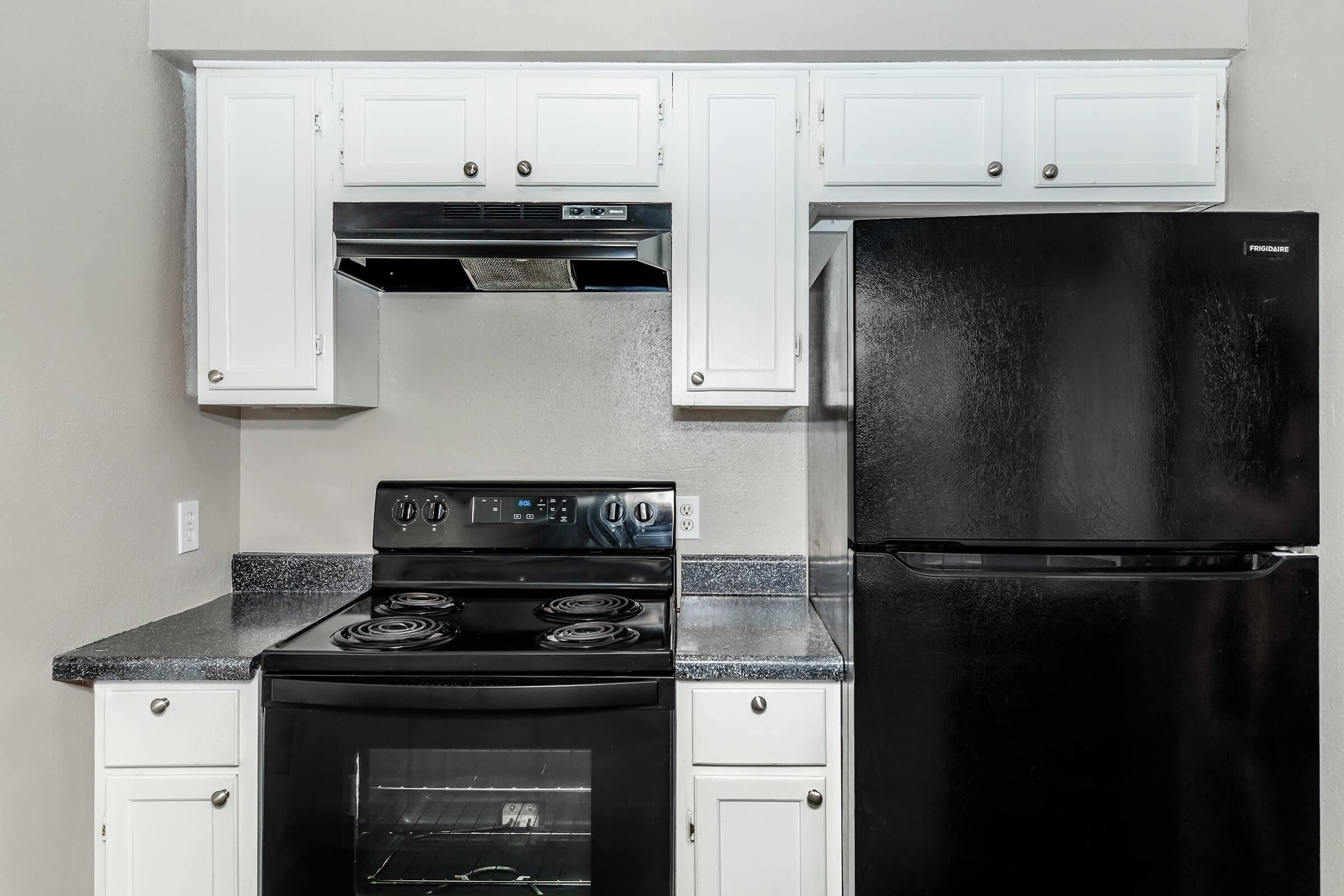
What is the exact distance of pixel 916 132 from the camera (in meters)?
1.80

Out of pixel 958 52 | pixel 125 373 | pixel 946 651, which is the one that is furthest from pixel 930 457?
pixel 125 373

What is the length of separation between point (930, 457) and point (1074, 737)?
547 mm

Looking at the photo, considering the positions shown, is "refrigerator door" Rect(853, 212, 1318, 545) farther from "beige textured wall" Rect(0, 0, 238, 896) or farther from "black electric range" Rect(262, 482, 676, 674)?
"beige textured wall" Rect(0, 0, 238, 896)

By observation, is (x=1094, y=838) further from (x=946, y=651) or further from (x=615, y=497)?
(x=615, y=497)

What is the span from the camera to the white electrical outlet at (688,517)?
2.15 metres

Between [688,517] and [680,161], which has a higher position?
[680,161]

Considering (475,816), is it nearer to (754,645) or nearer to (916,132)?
(754,645)

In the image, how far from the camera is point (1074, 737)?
141 centimetres

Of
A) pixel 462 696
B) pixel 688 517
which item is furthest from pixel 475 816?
pixel 688 517

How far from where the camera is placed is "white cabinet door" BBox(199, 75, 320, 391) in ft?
5.94

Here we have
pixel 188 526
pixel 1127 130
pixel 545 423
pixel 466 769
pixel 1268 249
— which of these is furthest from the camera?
pixel 545 423

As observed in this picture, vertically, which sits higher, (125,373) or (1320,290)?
(1320,290)

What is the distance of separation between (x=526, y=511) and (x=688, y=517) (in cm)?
43

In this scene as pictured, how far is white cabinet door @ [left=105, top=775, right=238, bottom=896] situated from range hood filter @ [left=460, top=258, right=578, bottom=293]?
118 cm
